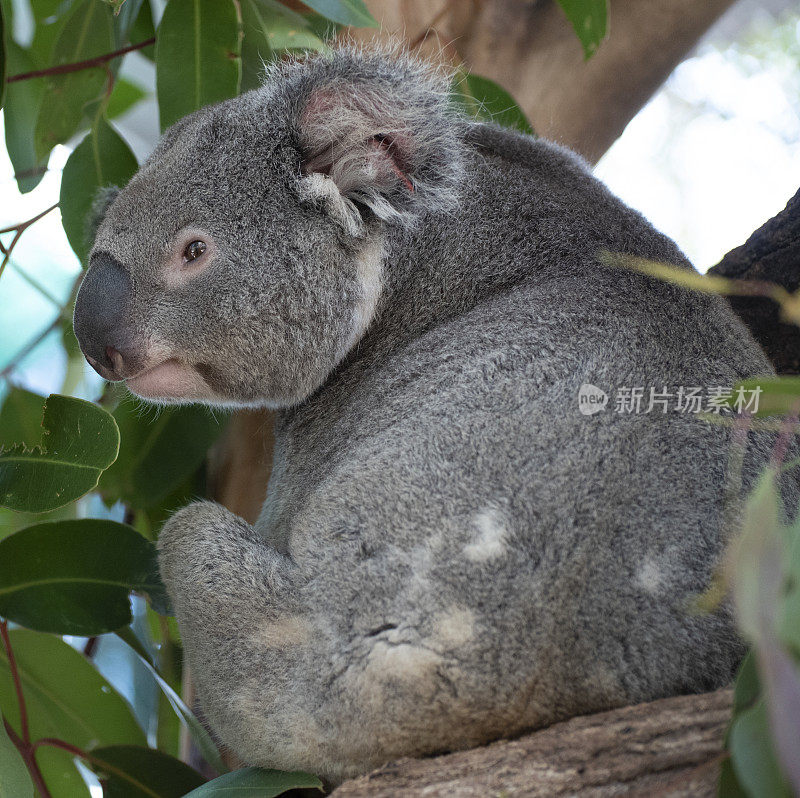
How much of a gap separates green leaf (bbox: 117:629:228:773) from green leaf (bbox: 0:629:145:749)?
0.12 m

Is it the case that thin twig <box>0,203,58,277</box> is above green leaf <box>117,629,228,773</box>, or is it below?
above

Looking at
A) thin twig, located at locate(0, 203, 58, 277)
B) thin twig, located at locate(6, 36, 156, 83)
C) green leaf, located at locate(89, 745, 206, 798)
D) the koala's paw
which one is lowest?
green leaf, located at locate(89, 745, 206, 798)

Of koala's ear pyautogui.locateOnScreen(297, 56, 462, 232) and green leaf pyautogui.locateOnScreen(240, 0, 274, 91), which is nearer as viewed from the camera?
koala's ear pyautogui.locateOnScreen(297, 56, 462, 232)

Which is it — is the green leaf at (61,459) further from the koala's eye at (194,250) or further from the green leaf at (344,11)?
the green leaf at (344,11)

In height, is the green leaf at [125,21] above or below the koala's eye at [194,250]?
above

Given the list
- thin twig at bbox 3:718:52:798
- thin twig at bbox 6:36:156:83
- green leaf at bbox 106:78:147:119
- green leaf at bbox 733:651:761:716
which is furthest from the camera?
green leaf at bbox 106:78:147:119

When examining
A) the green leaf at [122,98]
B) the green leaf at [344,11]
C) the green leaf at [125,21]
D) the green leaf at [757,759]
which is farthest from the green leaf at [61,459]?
the green leaf at [122,98]

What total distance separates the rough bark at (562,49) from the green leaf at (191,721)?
79.1 inches

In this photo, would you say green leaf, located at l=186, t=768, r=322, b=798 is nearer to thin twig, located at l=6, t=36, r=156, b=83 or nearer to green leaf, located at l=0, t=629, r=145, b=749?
green leaf, located at l=0, t=629, r=145, b=749

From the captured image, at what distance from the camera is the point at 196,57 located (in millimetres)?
2475

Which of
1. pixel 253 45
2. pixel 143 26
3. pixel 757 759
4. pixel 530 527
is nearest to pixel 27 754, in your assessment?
pixel 530 527

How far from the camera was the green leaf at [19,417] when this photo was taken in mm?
2498

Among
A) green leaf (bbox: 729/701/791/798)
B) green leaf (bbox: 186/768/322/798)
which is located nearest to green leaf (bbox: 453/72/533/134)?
green leaf (bbox: 186/768/322/798)

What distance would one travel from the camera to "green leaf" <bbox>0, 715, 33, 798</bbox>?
1659 mm
